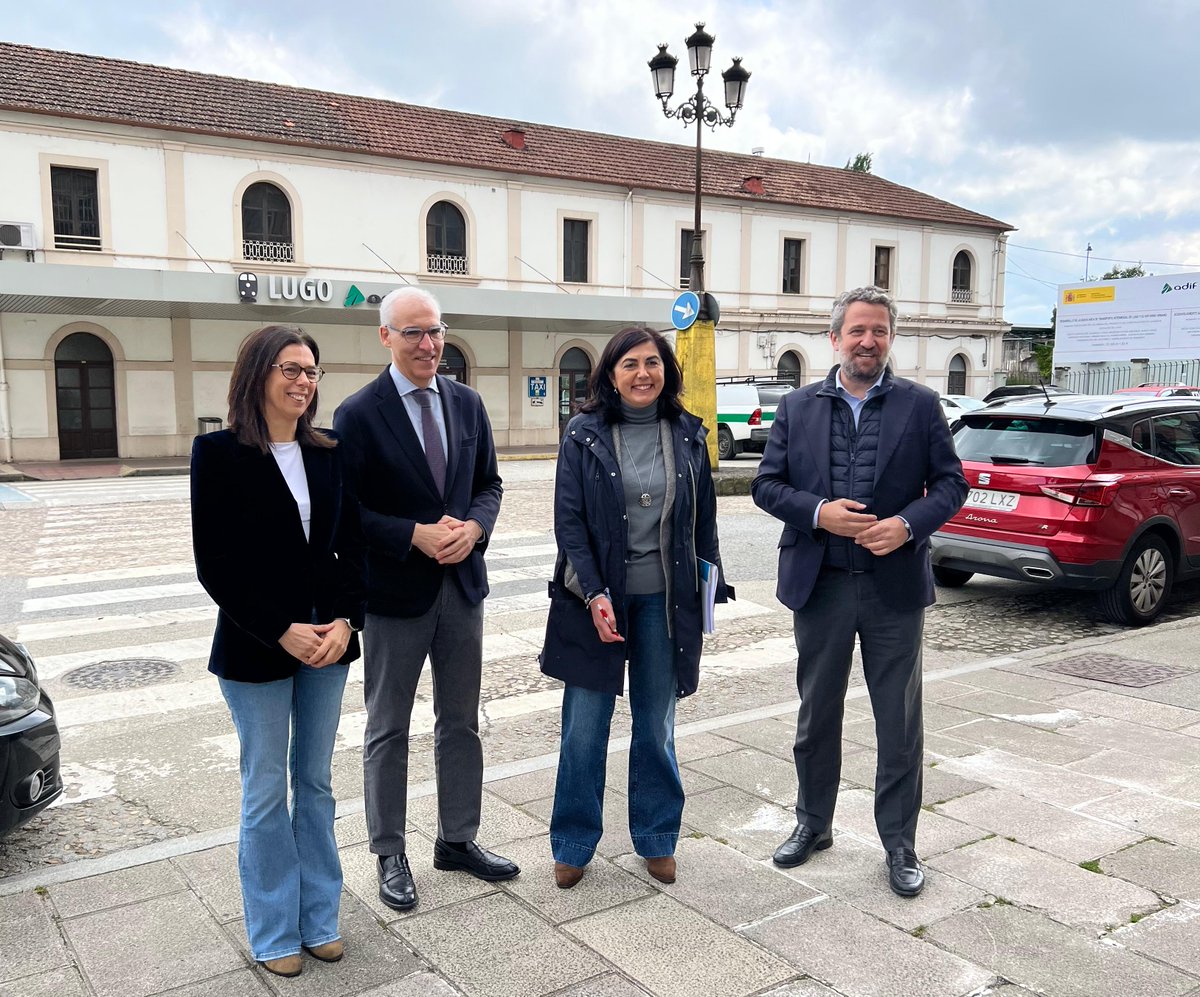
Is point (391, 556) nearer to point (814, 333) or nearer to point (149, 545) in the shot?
point (149, 545)

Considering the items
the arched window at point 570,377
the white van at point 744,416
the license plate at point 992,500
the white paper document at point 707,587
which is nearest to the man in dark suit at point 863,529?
the white paper document at point 707,587

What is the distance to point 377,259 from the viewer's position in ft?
89.2

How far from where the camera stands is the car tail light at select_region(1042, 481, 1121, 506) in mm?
7496

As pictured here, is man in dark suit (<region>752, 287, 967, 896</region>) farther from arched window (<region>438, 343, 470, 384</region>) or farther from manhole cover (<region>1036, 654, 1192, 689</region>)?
arched window (<region>438, 343, 470, 384</region>)

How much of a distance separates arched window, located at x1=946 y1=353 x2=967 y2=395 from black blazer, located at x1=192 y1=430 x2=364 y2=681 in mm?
37684

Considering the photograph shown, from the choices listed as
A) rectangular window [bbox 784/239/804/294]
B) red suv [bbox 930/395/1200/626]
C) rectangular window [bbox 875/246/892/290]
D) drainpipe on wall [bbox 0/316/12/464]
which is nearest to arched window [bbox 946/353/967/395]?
rectangular window [bbox 875/246/892/290]

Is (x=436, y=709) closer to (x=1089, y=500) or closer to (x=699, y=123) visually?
(x=1089, y=500)

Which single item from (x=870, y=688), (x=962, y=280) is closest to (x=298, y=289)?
(x=870, y=688)

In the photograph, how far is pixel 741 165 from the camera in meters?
35.0

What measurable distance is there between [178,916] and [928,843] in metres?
2.67

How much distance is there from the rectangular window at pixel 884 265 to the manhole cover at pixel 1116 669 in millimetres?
31421

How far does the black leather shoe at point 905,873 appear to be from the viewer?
3426 mm

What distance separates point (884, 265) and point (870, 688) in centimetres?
3507

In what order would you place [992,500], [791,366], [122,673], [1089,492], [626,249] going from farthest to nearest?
[791,366]
[626,249]
[992,500]
[1089,492]
[122,673]
